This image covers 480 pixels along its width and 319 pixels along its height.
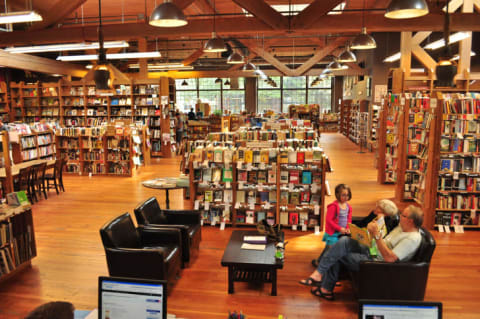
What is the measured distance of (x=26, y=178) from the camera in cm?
828

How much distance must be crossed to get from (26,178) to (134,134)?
3309mm

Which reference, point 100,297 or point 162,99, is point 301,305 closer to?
point 100,297

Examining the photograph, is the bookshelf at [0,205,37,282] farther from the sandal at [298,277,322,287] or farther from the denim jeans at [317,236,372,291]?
the denim jeans at [317,236,372,291]

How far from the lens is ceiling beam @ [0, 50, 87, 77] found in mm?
12252

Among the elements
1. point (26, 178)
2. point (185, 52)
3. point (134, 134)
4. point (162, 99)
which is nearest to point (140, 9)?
point (162, 99)

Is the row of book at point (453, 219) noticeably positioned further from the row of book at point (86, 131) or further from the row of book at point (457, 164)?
the row of book at point (86, 131)

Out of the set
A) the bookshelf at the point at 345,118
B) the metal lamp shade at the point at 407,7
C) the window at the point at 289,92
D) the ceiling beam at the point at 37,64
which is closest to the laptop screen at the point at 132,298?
the metal lamp shade at the point at 407,7

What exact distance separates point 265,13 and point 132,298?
26.4 ft

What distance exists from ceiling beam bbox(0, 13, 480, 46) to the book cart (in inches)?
169

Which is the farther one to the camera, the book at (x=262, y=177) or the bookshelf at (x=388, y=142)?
the bookshelf at (x=388, y=142)

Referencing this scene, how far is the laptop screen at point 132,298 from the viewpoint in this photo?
A: 6.64ft

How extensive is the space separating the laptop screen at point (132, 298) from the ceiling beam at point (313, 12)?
317 inches

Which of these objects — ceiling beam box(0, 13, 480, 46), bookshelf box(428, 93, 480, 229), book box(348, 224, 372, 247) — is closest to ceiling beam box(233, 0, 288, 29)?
ceiling beam box(0, 13, 480, 46)

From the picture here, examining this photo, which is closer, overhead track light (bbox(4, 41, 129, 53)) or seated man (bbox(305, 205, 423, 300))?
seated man (bbox(305, 205, 423, 300))
